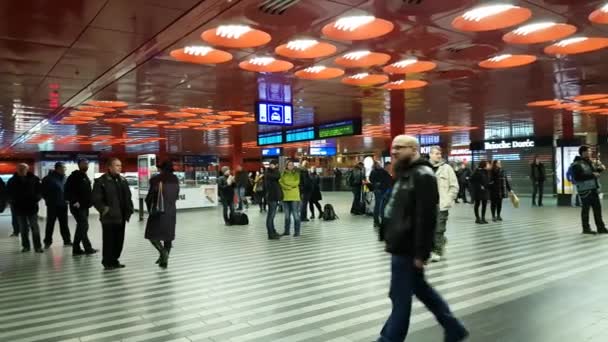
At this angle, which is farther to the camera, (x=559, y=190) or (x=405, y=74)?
(x=559, y=190)

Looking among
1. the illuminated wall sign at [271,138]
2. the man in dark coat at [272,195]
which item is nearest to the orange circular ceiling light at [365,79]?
the man in dark coat at [272,195]

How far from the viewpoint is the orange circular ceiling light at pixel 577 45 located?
8609mm

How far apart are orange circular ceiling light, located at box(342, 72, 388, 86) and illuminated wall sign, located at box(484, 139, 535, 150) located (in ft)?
61.5

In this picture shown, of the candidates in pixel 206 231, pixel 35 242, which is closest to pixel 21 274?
pixel 35 242

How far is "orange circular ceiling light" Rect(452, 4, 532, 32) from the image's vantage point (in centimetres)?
692

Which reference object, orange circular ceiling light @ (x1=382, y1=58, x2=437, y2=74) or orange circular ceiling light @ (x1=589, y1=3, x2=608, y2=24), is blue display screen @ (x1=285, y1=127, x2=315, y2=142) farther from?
orange circular ceiling light @ (x1=589, y1=3, x2=608, y2=24)

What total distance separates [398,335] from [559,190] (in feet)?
59.1

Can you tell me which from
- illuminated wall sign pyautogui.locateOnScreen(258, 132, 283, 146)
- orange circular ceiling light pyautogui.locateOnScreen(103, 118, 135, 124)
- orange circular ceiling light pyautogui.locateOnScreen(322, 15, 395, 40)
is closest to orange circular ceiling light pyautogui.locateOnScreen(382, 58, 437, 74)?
orange circular ceiling light pyautogui.locateOnScreen(322, 15, 395, 40)

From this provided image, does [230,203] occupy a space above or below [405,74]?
below

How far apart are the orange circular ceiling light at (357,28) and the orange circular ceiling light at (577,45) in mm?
3521

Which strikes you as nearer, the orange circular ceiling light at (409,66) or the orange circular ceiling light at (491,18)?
the orange circular ceiling light at (491,18)

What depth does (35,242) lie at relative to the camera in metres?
9.23

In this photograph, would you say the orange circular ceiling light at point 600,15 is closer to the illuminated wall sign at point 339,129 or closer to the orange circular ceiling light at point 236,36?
the orange circular ceiling light at point 236,36

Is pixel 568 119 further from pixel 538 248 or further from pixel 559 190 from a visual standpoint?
pixel 538 248
